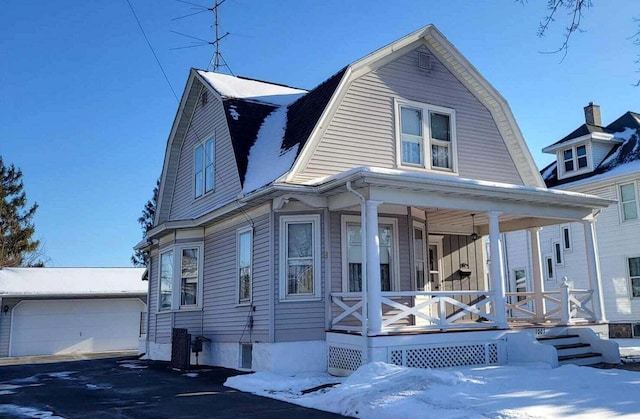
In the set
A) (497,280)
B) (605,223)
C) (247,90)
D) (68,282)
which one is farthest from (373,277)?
(68,282)

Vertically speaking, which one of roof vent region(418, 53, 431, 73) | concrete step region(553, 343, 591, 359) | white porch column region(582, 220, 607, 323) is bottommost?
concrete step region(553, 343, 591, 359)

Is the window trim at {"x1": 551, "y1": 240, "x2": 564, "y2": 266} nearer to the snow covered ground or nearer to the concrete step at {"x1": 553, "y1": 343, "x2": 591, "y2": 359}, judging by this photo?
the concrete step at {"x1": 553, "y1": 343, "x2": 591, "y2": 359}

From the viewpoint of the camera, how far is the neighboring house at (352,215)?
10.9m

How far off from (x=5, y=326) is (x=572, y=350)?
853 inches

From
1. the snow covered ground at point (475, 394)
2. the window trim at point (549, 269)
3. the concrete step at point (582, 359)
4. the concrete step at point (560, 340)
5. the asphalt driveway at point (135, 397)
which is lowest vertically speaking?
the asphalt driveway at point (135, 397)

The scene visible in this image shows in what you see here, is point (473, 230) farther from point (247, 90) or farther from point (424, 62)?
point (247, 90)

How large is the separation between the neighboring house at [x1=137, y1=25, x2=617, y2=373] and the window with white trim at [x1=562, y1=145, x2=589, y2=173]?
30.5ft

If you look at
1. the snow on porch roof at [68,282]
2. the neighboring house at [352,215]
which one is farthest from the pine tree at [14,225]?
the neighboring house at [352,215]

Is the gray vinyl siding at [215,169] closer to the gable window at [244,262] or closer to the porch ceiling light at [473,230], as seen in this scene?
the gable window at [244,262]

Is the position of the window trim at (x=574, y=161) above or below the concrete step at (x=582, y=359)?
above

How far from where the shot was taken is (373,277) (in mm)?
10250

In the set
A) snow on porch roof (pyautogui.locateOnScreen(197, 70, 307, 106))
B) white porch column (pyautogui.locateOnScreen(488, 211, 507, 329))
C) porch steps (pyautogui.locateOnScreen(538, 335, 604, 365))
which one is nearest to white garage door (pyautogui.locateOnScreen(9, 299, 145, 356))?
snow on porch roof (pyautogui.locateOnScreen(197, 70, 307, 106))

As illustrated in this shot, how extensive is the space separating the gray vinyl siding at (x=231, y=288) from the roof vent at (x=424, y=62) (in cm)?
544

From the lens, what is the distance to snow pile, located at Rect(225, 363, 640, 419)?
6871mm
